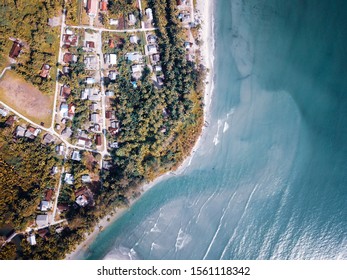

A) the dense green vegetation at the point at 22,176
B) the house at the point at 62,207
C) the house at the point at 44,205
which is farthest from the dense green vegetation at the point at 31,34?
the house at the point at 62,207

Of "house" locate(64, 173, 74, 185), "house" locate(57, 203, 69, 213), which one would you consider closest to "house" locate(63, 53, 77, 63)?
"house" locate(64, 173, 74, 185)

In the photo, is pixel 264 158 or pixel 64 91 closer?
pixel 64 91

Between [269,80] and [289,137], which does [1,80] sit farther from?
[289,137]

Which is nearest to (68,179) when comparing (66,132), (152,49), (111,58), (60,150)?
(60,150)

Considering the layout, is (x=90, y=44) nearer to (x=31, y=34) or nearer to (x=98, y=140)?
(x=31, y=34)

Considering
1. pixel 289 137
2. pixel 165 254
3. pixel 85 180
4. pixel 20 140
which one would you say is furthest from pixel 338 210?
pixel 20 140

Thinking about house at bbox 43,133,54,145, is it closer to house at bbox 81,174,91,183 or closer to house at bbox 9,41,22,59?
house at bbox 81,174,91,183

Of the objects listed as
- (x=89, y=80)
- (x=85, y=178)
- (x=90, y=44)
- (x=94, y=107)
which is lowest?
(x=85, y=178)
